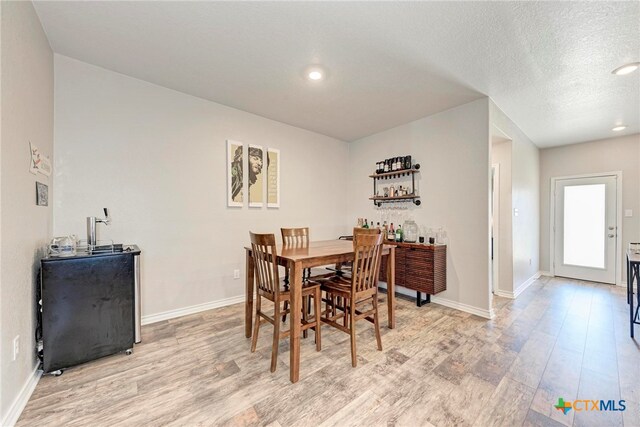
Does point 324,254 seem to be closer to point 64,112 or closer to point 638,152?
point 64,112

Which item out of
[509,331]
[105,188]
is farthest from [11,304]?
[509,331]

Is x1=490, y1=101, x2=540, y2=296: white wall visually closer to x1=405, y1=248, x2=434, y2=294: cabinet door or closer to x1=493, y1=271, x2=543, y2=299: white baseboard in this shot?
x1=493, y1=271, x2=543, y2=299: white baseboard

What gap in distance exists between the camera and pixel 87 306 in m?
1.99

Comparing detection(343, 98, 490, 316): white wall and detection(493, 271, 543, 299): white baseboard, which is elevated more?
detection(343, 98, 490, 316): white wall

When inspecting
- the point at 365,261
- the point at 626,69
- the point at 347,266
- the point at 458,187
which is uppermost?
the point at 626,69

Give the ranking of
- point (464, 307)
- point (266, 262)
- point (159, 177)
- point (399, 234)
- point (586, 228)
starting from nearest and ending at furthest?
1. point (266, 262)
2. point (159, 177)
3. point (464, 307)
4. point (399, 234)
5. point (586, 228)

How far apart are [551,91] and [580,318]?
265 cm

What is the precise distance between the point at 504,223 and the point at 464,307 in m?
1.53

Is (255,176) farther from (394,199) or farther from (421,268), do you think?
(421,268)

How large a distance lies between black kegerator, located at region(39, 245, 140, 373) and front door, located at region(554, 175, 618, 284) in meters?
6.87

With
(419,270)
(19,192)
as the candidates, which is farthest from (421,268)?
(19,192)

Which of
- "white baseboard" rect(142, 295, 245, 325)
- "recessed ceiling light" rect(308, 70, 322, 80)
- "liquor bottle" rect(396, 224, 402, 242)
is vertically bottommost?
"white baseboard" rect(142, 295, 245, 325)

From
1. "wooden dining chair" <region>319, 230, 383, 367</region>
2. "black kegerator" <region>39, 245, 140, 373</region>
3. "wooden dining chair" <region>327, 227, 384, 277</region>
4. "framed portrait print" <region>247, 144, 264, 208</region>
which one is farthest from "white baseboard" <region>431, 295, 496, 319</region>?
"black kegerator" <region>39, 245, 140, 373</region>

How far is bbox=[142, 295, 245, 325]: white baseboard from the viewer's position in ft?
9.16
